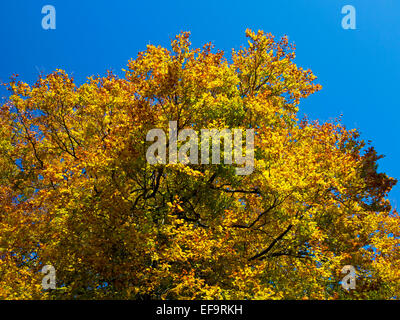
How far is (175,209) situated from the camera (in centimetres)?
1742

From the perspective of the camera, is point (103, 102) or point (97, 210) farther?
point (103, 102)

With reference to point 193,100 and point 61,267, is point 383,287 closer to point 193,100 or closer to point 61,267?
point 193,100

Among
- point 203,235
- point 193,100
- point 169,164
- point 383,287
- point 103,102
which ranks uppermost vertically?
point 103,102

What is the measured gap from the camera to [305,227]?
52.6ft

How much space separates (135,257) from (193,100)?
8675 millimetres

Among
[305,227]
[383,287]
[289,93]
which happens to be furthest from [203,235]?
[289,93]

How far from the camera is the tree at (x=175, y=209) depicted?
15.2 metres

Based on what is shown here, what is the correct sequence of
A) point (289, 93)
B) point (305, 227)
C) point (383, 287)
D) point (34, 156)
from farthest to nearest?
point (289, 93) < point (34, 156) < point (383, 287) < point (305, 227)

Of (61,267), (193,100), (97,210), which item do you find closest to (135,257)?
(97,210)

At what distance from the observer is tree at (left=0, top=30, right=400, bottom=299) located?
15242 mm
